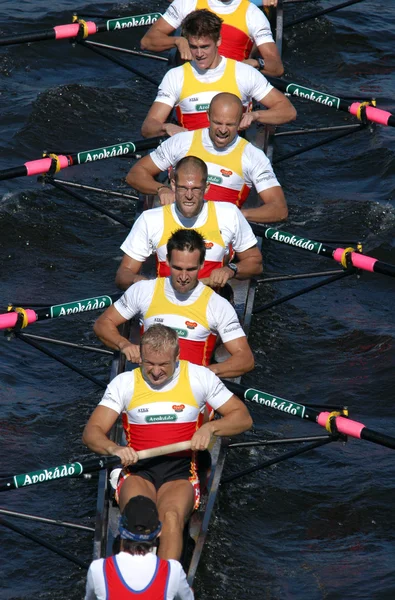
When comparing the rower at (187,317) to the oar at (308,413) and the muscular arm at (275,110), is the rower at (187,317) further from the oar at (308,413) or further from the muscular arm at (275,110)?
the muscular arm at (275,110)

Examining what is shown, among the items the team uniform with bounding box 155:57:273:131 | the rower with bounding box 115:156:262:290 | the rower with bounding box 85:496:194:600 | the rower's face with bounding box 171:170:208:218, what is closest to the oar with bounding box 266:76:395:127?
the team uniform with bounding box 155:57:273:131

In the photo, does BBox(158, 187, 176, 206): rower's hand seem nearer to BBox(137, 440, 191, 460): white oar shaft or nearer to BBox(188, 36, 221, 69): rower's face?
BBox(188, 36, 221, 69): rower's face

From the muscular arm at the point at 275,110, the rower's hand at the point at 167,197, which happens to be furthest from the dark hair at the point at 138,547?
→ the muscular arm at the point at 275,110

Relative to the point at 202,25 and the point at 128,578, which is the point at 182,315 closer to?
the point at 128,578

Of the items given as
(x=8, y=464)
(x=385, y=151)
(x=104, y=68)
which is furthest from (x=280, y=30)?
(x=8, y=464)

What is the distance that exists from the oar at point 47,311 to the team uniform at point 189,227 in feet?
1.49

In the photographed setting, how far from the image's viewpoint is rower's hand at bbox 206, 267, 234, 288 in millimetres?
9758

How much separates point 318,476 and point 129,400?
298 cm

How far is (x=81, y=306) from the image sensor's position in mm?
9961

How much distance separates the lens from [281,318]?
12.9 metres

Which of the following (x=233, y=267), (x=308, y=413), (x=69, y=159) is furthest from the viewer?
(x=69, y=159)

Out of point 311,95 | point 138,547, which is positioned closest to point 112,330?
point 138,547

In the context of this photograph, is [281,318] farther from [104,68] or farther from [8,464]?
[104,68]

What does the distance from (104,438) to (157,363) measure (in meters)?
0.62
